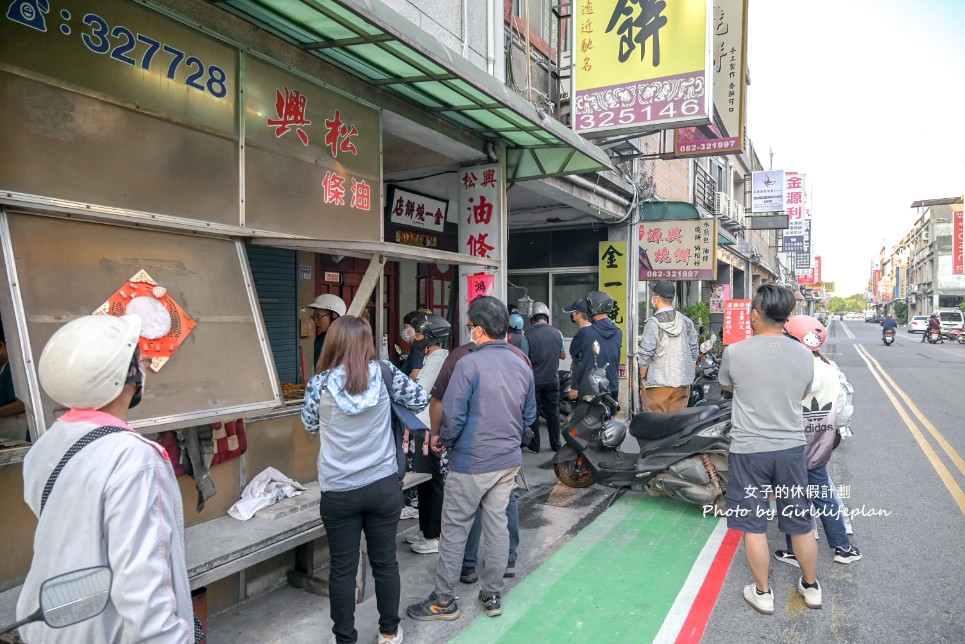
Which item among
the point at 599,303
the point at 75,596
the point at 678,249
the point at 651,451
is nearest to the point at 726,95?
the point at 678,249

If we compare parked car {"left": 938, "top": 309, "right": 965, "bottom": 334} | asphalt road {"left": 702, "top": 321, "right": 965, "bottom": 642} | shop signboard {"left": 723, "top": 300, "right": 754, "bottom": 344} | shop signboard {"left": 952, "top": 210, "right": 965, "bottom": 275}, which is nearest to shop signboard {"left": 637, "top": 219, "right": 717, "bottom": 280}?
shop signboard {"left": 723, "top": 300, "right": 754, "bottom": 344}

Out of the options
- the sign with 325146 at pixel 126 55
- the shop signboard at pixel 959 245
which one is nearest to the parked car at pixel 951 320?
the shop signboard at pixel 959 245

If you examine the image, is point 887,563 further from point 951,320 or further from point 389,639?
point 951,320

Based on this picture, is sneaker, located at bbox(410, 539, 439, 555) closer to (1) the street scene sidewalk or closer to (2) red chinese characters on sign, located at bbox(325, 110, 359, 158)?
(1) the street scene sidewalk

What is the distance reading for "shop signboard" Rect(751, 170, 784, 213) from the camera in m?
22.5

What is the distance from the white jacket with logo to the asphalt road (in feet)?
10.1

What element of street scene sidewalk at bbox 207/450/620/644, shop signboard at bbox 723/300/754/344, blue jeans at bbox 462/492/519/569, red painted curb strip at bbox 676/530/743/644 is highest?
shop signboard at bbox 723/300/754/344

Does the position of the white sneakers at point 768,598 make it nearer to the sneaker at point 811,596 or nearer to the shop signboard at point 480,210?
the sneaker at point 811,596

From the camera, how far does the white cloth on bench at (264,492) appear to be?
3902 millimetres

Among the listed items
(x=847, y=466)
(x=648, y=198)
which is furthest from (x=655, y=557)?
(x=648, y=198)

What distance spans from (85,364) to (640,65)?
7093 millimetres

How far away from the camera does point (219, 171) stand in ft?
13.2

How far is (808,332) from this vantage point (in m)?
4.11

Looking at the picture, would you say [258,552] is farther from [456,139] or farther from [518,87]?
[518,87]
